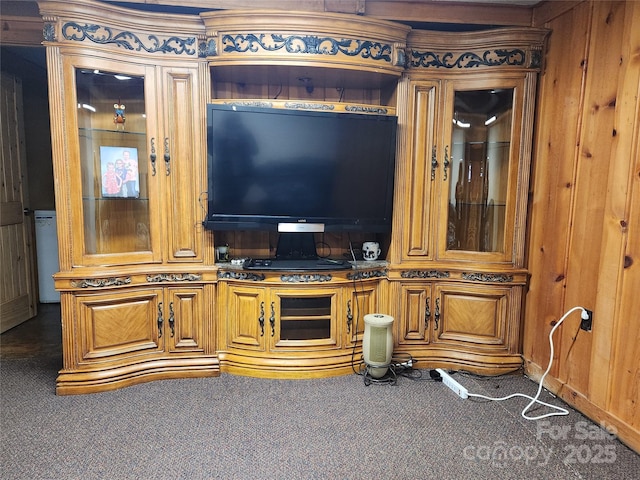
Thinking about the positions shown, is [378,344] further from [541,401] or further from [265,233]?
[265,233]

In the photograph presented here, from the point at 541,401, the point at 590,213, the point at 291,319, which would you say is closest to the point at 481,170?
the point at 590,213

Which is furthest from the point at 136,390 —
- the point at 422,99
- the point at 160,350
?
the point at 422,99

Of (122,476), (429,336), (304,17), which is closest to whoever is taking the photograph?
(122,476)

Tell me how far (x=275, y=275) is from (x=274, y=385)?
72 cm

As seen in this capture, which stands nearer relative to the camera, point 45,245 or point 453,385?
point 453,385

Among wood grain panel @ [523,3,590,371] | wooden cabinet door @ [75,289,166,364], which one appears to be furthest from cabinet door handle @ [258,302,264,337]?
wood grain panel @ [523,3,590,371]

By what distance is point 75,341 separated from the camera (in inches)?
96.0

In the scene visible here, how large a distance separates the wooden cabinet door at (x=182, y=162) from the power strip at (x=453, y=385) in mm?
1847

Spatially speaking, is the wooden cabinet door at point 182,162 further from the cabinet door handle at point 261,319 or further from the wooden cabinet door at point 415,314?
the wooden cabinet door at point 415,314

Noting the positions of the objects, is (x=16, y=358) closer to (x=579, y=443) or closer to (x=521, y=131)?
(x=579, y=443)

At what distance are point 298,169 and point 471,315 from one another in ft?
5.34

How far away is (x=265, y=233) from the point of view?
299cm

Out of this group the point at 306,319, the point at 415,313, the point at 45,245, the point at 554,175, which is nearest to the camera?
the point at 554,175

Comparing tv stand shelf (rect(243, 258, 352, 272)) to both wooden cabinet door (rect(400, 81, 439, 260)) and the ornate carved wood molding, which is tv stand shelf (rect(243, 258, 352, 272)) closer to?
the ornate carved wood molding
